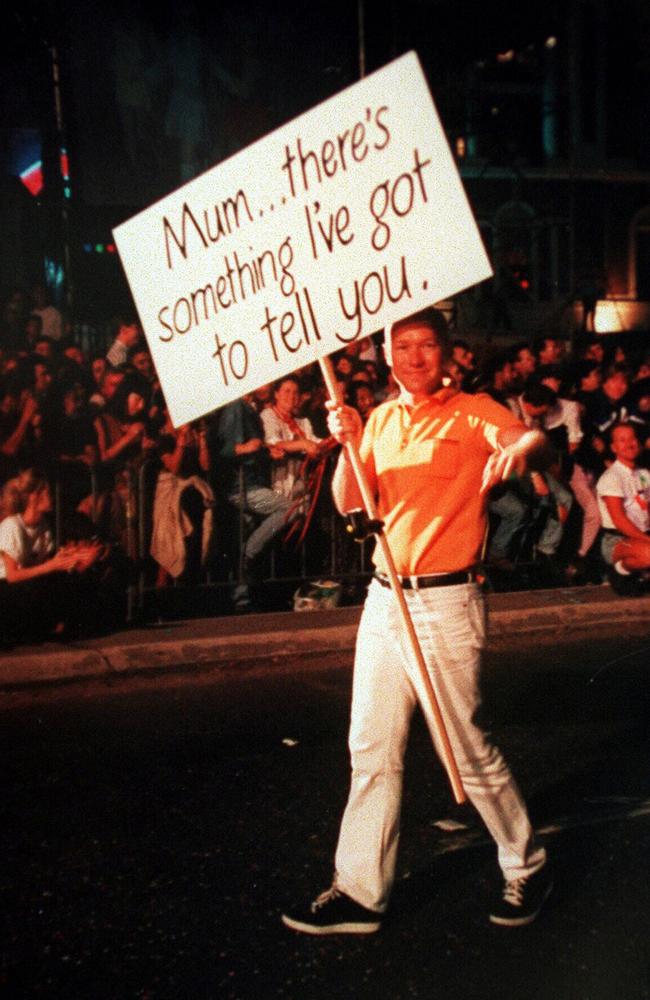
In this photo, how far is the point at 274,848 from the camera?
188 inches

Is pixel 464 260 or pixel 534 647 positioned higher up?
pixel 464 260

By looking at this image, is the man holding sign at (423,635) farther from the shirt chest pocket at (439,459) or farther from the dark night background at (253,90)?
the dark night background at (253,90)

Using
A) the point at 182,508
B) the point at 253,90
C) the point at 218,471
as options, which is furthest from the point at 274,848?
the point at 253,90

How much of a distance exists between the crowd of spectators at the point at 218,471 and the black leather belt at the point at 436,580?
14.7 ft

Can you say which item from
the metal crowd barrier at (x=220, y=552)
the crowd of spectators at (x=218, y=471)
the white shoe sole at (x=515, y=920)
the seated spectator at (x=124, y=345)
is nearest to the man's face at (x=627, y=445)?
the crowd of spectators at (x=218, y=471)

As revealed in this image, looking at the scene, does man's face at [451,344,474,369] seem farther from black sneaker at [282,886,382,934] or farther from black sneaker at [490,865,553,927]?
black sneaker at [282,886,382,934]

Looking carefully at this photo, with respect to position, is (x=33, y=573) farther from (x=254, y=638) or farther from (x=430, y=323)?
(x=430, y=323)

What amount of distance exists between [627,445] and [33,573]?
14.5 ft

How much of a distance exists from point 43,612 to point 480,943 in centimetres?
477

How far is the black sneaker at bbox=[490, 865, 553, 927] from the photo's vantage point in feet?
13.2

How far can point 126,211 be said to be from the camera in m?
23.4

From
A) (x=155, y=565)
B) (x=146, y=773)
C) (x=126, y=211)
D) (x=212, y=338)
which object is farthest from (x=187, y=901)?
(x=126, y=211)

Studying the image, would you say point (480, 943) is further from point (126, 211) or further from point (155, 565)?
point (126, 211)

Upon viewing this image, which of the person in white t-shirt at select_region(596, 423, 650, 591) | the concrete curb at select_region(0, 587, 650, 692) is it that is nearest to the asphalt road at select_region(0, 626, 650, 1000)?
the concrete curb at select_region(0, 587, 650, 692)
